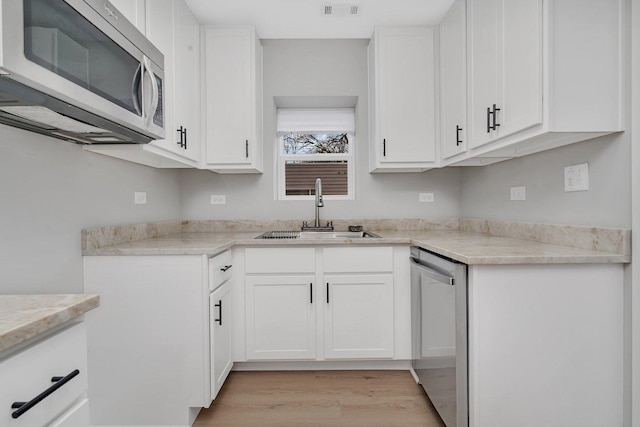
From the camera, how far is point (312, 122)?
3029 mm

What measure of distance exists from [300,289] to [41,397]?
1601 millimetres

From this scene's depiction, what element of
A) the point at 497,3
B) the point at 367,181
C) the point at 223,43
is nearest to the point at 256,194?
the point at 367,181

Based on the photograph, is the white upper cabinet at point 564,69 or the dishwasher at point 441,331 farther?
the dishwasher at point 441,331

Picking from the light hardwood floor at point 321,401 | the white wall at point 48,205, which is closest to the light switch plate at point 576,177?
the light hardwood floor at point 321,401

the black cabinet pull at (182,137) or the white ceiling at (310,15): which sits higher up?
the white ceiling at (310,15)

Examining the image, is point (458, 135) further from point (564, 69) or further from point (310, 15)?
point (310, 15)

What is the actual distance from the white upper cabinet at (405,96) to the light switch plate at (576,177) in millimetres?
945

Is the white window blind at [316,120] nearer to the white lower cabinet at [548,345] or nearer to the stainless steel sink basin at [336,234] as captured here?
the stainless steel sink basin at [336,234]

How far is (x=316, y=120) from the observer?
3.03m

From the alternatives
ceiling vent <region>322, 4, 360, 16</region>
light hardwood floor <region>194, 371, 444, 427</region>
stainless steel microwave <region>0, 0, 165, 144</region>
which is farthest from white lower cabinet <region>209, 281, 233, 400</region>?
ceiling vent <region>322, 4, 360, 16</region>

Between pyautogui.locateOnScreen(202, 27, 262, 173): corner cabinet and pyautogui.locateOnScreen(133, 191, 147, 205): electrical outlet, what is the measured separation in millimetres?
457

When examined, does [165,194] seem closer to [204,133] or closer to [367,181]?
[204,133]

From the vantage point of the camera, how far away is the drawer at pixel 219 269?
1776 millimetres

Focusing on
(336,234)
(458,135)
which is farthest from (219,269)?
(458,135)
